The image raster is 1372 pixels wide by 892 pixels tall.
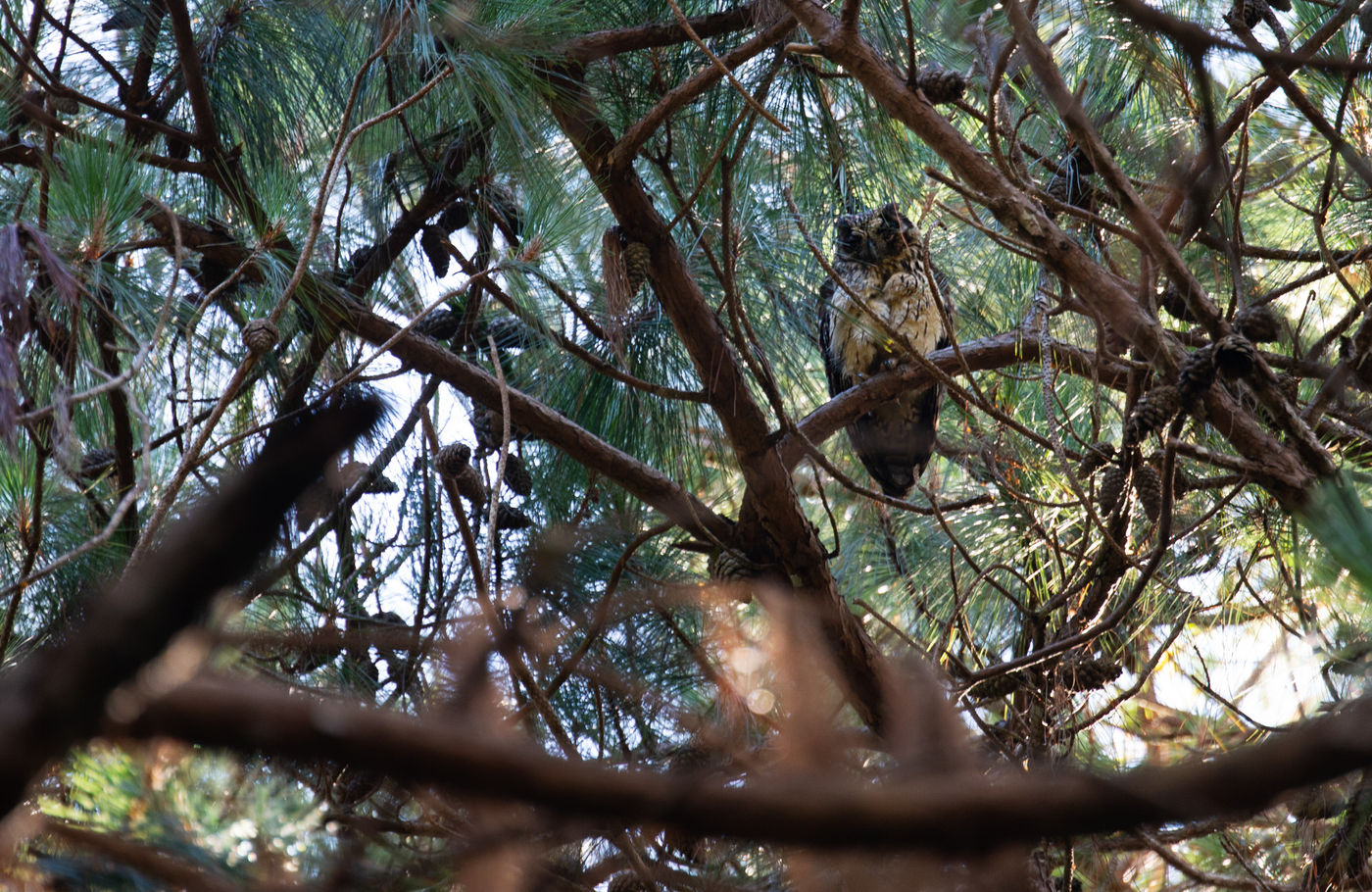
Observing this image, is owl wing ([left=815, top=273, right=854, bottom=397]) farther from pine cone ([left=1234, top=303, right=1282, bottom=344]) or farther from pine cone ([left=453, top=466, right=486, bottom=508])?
pine cone ([left=1234, top=303, right=1282, bottom=344])

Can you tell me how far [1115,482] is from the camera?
1604mm

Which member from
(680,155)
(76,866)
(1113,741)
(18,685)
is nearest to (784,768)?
(18,685)

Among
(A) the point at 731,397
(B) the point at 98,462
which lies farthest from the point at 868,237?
(B) the point at 98,462

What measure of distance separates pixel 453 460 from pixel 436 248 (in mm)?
571

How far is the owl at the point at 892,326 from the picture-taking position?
9.24 ft

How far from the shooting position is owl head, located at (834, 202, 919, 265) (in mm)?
2887

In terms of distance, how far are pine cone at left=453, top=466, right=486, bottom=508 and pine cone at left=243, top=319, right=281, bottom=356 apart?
49 centimetres

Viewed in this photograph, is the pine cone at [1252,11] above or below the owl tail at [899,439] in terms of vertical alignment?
below

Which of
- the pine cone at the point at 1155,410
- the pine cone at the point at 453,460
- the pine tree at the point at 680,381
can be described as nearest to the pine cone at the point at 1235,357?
the pine tree at the point at 680,381

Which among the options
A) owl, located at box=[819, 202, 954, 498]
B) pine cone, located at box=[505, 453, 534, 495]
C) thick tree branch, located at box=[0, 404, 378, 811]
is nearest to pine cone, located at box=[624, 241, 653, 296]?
pine cone, located at box=[505, 453, 534, 495]

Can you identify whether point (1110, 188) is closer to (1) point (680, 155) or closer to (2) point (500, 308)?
(1) point (680, 155)

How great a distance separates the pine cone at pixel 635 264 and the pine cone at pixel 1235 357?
2.83ft

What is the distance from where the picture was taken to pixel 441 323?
221 centimetres

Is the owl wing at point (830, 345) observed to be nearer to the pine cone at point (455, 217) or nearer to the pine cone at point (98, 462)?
the pine cone at point (455, 217)
